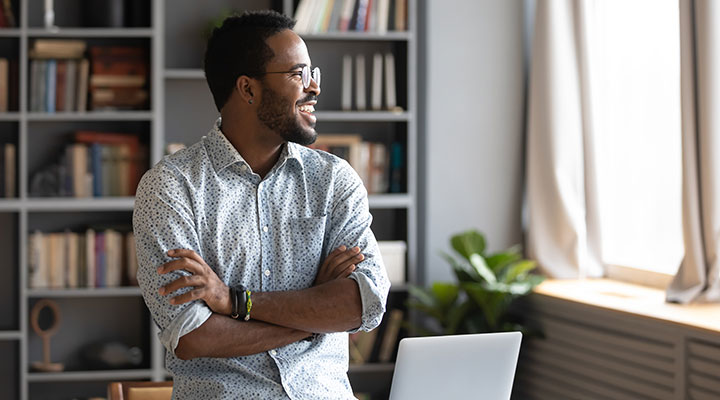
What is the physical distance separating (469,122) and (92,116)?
176 centimetres

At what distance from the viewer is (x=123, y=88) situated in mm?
4223

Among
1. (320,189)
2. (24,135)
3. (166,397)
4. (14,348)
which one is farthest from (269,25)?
(14,348)

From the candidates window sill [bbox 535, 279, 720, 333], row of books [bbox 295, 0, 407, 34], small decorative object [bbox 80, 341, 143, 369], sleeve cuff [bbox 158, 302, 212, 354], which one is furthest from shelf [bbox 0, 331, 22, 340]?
sleeve cuff [bbox 158, 302, 212, 354]

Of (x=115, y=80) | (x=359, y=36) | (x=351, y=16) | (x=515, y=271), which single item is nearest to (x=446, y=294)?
(x=515, y=271)

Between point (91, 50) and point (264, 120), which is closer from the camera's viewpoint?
point (264, 120)

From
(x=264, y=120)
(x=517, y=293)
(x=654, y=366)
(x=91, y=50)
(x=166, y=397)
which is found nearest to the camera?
(x=264, y=120)

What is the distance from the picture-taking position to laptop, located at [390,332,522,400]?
179cm

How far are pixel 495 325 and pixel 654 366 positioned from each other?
0.80 m

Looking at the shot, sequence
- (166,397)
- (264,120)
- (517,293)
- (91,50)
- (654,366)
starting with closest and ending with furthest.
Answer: (264,120), (166,397), (654,366), (517,293), (91,50)

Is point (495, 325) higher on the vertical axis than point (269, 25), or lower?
lower

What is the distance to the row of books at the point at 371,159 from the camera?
4.33m

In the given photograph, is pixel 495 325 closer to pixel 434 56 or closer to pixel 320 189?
pixel 434 56

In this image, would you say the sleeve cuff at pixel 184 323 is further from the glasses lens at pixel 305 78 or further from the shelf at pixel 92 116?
the shelf at pixel 92 116

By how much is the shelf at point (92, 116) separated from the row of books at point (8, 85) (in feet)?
0.64
